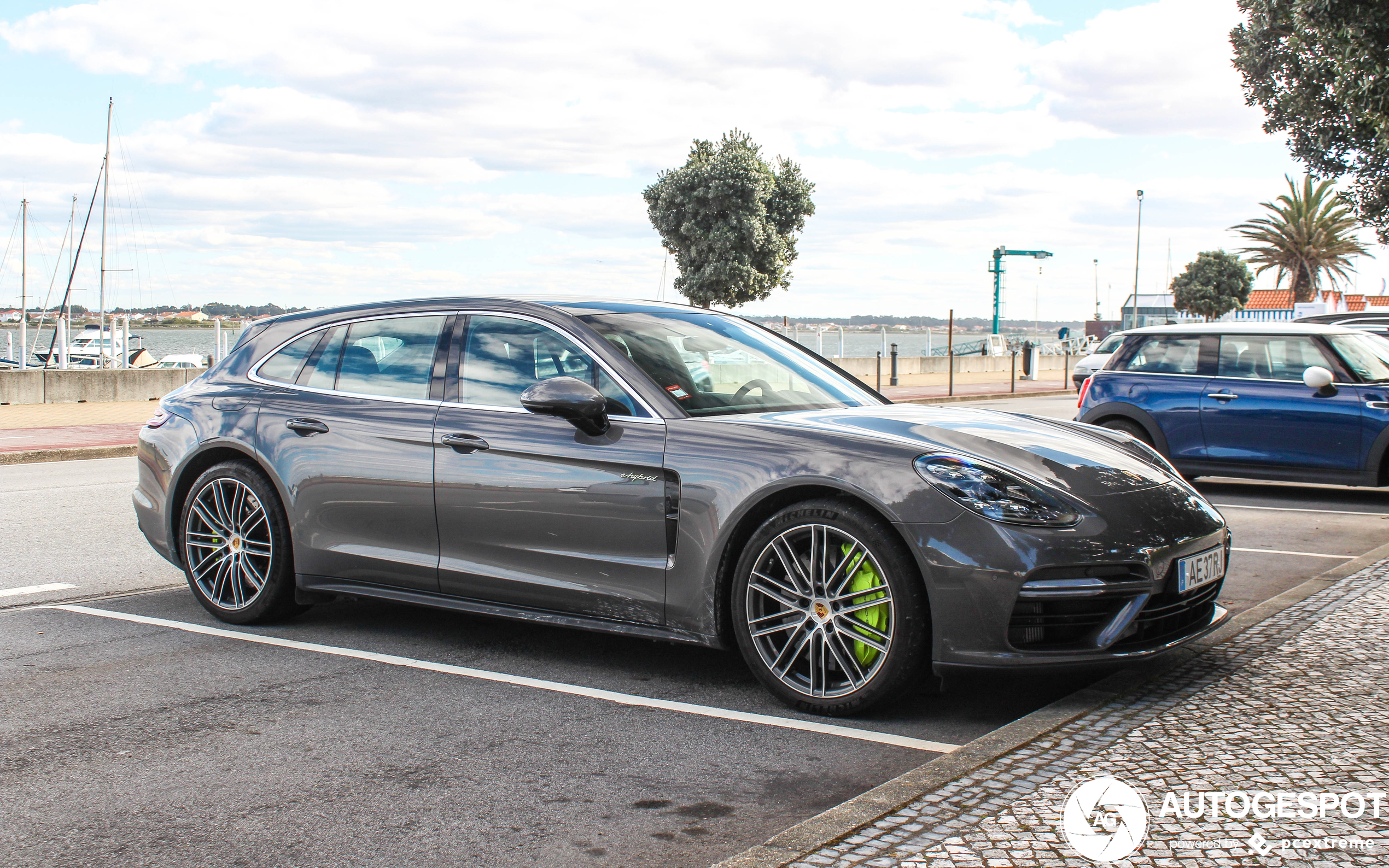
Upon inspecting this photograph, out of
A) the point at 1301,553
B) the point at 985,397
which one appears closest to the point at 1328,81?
the point at 985,397

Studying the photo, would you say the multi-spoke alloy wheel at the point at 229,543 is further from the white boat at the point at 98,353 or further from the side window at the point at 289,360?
the white boat at the point at 98,353

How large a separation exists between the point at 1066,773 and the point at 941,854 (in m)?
0.72

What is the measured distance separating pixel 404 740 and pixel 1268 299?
9486cm

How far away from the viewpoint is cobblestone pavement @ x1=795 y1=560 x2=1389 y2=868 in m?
2.82

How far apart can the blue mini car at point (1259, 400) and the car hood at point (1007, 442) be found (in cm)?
598

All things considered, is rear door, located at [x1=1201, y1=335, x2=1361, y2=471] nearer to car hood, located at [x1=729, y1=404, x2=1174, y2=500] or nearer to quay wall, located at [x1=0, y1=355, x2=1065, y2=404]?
car hood, located at [x1=729, y1=404, x2=1174, y2=500]

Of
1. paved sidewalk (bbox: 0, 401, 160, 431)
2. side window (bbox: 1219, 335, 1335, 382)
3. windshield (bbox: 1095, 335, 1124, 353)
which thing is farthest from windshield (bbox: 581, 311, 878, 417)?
windshield (bbox: 1095, 335, 1124, 353)

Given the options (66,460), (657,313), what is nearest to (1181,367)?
(657,313)

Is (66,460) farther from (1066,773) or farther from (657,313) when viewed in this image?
(1066,773)

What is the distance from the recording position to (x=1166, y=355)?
10891mm

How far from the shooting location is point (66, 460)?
14.6 m

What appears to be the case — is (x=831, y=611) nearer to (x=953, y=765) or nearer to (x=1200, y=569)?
(x=953, y=765)

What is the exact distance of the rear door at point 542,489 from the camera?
4516mm

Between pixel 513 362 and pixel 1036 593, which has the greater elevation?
pixel 513 362
